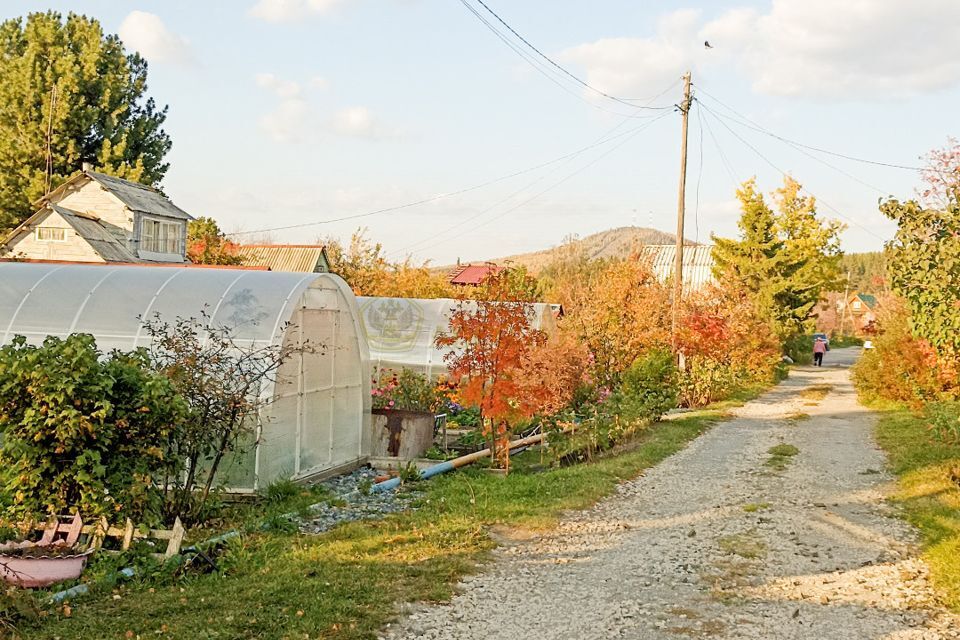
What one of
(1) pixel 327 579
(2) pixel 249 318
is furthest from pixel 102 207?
(1) pixel 327 579

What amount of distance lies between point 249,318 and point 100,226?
26.9 meters

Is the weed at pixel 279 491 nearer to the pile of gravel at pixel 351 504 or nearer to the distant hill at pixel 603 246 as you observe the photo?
the pile of gravel at pixel 351 504

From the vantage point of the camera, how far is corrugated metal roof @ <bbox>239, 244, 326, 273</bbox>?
48.8 m

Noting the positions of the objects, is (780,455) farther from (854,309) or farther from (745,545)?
(854,309)

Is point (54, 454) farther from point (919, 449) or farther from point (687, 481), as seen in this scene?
point (919, 449)

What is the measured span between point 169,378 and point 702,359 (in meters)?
18.2

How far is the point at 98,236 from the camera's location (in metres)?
33.5

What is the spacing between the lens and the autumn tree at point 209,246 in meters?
40.4

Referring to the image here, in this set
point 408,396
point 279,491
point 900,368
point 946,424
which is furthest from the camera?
point 900,368

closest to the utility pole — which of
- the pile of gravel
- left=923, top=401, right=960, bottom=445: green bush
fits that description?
left=923, top=401, right=960, bottom=445: green bush

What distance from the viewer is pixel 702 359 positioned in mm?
23781

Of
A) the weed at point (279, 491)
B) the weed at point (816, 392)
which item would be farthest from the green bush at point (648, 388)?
the weed at point (279, 491)

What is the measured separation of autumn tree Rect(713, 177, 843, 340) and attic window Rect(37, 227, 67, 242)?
29.7m

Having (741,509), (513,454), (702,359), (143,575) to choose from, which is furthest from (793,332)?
(143,575)
